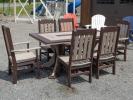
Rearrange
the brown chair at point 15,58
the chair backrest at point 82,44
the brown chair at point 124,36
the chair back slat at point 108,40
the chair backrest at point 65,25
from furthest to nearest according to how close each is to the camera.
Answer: the chair backrest at point 65,25, the brown chair at point 124,36, the chair back slat at point 108,40, the brown chair at point 15,58, the chair backrest at point 82,44

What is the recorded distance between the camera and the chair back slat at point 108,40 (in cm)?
656

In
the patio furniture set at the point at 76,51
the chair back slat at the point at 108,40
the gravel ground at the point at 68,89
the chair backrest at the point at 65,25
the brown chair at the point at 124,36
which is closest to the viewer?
the gravel ground at the point at 68,89

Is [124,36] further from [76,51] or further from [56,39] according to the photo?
[76,51]

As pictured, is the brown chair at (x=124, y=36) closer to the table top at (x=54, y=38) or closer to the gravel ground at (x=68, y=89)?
the gravel ground at (x=68, y=89)

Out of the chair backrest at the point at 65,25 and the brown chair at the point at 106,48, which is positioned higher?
the chair backrest at the point at 65,25

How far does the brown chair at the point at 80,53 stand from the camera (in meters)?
6.05

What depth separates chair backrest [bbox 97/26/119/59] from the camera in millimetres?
6562

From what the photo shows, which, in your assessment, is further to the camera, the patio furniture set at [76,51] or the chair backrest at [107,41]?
the chair backrest at [107,41]

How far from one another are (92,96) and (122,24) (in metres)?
3.14

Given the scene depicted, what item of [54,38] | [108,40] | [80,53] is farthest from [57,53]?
[108,40]

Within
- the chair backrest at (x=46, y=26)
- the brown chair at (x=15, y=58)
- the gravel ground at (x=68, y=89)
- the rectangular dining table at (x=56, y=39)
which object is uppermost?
the chair backrest at (x=46, y=26)

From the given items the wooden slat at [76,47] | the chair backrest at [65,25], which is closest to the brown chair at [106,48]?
the wooden slat at [76,47]

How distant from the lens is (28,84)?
642 centimetres

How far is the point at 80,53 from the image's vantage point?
6219 millimetres
